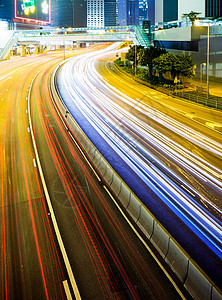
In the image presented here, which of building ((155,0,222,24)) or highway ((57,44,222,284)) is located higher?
building ((155,0,222,24))

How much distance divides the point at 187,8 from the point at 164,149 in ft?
278

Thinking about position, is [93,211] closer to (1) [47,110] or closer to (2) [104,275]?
(2) [104,275]

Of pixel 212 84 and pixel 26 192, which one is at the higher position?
pixel 212 84

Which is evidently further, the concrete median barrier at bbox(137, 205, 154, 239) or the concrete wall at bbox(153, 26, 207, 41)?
the concrete wall at bbox(153, 26, 207, 41)

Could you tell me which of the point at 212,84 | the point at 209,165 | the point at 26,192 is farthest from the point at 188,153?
the point at 212,84

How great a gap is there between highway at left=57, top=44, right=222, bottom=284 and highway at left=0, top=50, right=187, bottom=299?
2.64 metres

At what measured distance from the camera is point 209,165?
78.4 feet

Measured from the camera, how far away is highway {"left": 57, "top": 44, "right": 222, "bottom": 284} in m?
17.3

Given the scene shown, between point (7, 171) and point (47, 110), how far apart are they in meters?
20.3

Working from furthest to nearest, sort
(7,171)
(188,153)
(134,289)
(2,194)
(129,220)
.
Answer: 1. (188,153)
2. (7,171)
3. (2,194)
4. (129,220)
5. (134,289)

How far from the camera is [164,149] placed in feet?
90.1

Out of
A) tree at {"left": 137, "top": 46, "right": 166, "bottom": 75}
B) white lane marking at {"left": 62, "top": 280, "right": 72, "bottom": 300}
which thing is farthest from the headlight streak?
tree at {"left": 137, "top": 46, "right": 166, "bottom": 75}

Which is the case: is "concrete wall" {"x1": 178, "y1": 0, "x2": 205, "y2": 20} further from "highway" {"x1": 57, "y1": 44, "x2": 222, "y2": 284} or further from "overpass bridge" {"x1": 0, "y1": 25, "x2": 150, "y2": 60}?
"highway" {"x1": 57, "y1": 44, "x2": 222, "y2": 284}

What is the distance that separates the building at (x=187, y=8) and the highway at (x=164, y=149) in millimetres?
49638
